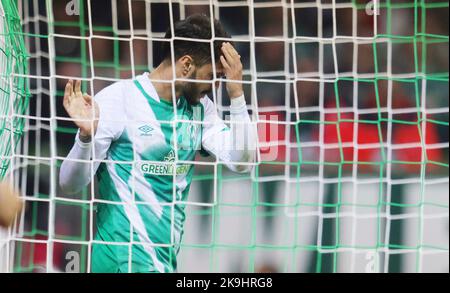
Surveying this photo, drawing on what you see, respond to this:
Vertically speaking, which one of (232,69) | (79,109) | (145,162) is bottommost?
(145,162)

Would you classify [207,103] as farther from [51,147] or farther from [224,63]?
[51,147]

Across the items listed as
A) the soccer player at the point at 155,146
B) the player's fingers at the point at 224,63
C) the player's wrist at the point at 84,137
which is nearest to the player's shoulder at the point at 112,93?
the soccer player at the point at 155,146

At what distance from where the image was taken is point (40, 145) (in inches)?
99.6

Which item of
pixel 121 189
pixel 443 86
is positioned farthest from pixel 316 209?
pixel 121 189

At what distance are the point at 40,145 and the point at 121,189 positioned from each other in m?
0.49

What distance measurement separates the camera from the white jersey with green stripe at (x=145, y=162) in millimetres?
2121

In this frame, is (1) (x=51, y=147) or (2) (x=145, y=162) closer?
(2) (x=145, y=162)

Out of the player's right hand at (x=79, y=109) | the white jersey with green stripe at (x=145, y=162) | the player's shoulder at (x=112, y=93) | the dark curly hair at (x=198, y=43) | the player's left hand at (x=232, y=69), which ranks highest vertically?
the dark curly hair at (x=198, y=43)

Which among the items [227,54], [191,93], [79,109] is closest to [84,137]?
[79,109]

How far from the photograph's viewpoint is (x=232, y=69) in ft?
6.95

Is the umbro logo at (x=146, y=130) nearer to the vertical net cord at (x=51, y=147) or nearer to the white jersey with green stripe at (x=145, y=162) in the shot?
the white jersey with green stripe at (x=145, y=162)

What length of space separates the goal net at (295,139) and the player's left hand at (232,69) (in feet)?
0.96

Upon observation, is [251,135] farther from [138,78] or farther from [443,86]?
[443,86]

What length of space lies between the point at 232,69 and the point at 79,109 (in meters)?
0.36
